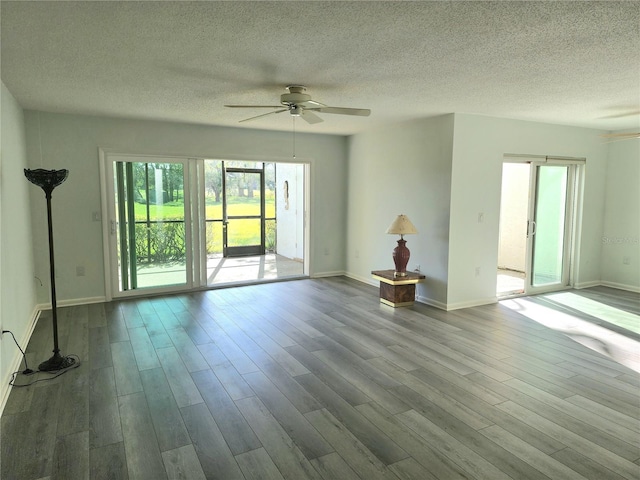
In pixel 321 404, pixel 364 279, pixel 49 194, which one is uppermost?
pixel 49 194

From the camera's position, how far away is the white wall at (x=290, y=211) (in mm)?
8816

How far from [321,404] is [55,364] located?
2.24 meters

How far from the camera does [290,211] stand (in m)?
9.35

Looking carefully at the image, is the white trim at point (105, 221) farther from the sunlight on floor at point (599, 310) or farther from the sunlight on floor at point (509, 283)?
the sunlight on floor at point (599, 310)

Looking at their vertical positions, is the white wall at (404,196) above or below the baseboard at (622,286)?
above

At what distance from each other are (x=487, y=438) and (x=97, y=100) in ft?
15.2

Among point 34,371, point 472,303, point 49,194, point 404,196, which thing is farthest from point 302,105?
point 472,303

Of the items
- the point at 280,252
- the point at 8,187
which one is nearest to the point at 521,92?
the point at 8,187

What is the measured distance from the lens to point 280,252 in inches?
388

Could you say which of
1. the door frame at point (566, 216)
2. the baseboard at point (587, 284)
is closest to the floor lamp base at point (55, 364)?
the door frame at point (566, 216)

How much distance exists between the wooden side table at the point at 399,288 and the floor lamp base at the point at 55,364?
3.52 metres

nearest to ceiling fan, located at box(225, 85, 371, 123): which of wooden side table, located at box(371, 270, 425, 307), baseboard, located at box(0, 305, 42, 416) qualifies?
wooden side table, located at box(371, 270, 425, 307)

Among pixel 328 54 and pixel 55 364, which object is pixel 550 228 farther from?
pixel 55 364

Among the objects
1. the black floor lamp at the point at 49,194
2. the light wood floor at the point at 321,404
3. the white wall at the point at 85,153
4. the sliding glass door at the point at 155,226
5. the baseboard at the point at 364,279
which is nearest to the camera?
the light wood floor at the point at 321,404
